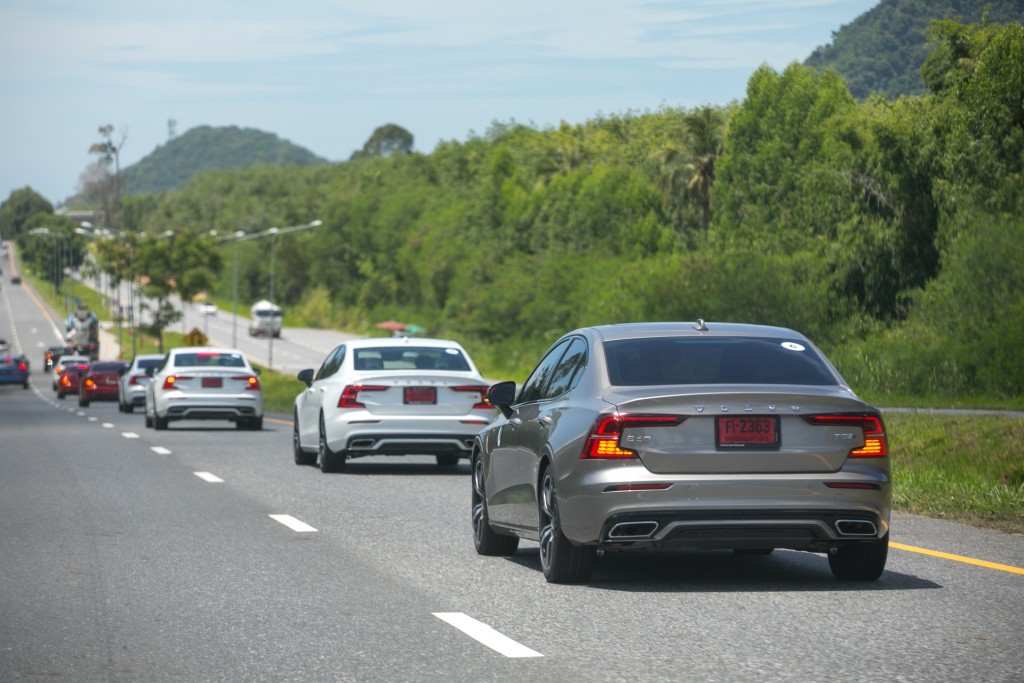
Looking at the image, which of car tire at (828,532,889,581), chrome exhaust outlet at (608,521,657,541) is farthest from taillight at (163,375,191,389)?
chrome exhaust outlet at (608,521,657,541)

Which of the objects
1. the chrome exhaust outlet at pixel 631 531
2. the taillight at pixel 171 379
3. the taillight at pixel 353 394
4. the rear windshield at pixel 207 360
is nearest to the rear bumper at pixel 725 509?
the chrome exhaust outlet at pixel 631 531

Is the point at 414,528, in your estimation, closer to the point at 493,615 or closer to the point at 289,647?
the point at 493,615

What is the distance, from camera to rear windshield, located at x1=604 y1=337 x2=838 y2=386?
10062 mm

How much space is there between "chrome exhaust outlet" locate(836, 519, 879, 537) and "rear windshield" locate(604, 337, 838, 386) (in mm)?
859

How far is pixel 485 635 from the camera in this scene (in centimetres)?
828

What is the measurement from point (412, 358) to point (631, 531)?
1170cm

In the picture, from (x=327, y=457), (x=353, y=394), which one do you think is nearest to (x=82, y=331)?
(x=327, y=457)

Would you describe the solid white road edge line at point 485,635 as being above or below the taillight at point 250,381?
above

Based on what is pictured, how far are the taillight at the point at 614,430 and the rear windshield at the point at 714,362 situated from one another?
441mm

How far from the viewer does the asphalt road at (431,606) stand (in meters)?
7.46

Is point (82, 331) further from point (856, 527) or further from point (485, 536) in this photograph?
point (856, 527)

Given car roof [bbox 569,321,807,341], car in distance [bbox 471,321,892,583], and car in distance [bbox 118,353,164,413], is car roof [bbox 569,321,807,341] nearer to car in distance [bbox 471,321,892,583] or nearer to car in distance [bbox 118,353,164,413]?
car in distance [bbox 471,321,892,583]

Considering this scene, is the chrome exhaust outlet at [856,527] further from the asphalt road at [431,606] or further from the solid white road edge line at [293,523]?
the solid white road edge line at [293,523]

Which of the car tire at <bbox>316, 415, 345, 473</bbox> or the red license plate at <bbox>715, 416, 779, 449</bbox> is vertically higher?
the red license plate at <bbox>715, 416, 779, 449</bbox>
